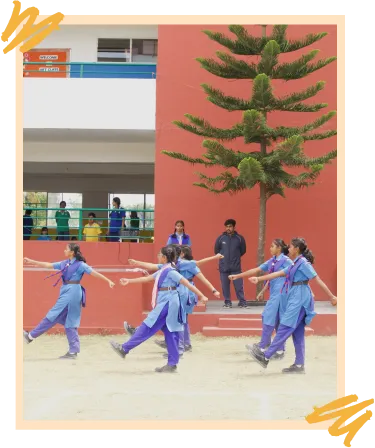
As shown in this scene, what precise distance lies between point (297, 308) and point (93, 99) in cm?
687

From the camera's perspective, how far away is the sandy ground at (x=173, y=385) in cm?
591

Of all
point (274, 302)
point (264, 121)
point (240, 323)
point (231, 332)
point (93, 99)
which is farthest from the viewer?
point (93, 99)

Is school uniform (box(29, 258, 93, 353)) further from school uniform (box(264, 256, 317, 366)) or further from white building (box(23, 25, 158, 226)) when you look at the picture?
white building (box(23, 25, 158, 226))

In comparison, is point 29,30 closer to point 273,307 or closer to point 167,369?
point 167,369

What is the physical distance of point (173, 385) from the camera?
7.04m

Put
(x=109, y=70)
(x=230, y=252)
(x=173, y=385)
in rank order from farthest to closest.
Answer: (x=109, y=70) < (x=230, y=252) < (x=173, y=385)

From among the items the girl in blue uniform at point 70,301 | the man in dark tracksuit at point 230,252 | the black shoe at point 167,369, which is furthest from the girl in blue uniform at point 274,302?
the man in dark tracksuit at point 230,252

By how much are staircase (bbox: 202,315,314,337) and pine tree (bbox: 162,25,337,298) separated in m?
1.45

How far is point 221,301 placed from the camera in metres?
12.4

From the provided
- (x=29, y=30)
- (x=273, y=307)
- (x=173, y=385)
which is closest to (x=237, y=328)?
(x=273, y=307)

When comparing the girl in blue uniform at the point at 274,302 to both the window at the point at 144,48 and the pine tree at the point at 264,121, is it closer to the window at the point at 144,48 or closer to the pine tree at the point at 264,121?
the pine tree at the point at 264,121

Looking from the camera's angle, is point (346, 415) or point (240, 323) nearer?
point (346, 415)

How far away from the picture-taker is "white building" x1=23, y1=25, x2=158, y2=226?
42.6 feet

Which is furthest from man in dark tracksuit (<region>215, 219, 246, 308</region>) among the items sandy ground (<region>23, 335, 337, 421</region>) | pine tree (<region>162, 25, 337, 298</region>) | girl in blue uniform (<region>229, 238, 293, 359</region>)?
girl in blue uniform (<region>229, 238, 293, 359</region>)
